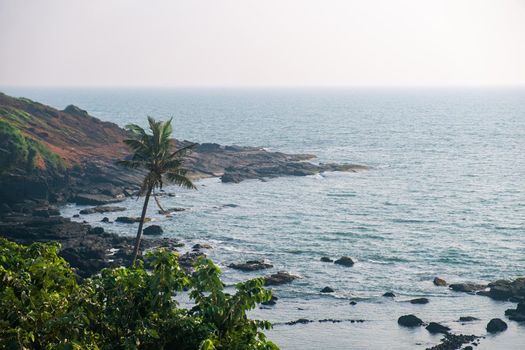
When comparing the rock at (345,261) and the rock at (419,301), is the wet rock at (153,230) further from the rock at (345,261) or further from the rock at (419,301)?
the rock at (419,301)

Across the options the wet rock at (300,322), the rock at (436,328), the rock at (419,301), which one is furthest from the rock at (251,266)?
the rock at (436,328)

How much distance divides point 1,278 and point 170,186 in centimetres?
11025

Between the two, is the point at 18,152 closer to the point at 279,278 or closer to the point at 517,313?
the point at 279,278

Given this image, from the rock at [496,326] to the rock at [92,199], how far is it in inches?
2707

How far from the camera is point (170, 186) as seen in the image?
134625 millimetres

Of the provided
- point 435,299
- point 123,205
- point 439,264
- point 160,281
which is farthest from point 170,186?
point 160,281

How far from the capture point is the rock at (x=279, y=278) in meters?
73.7

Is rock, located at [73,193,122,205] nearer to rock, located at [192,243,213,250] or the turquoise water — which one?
the turquoise water

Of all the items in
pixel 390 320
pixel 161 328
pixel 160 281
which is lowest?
pixel 390 320

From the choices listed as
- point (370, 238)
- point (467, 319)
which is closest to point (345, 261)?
point (370, 238)

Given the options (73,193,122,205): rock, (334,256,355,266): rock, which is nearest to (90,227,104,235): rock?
(73,193,122,205): rock

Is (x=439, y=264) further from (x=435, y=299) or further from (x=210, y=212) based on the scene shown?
(x=210, y=212)

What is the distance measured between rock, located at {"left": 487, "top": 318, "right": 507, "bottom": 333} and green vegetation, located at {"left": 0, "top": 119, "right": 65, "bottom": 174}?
74.8 m

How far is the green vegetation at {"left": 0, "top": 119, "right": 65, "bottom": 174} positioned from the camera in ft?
361
